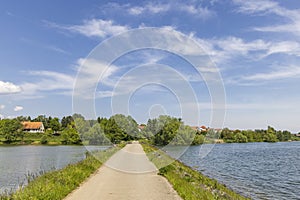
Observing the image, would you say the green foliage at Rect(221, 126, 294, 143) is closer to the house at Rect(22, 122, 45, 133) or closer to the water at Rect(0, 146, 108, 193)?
the house at Rect(22, 122, 45, 133)

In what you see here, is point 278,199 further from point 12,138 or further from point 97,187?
point 12,138

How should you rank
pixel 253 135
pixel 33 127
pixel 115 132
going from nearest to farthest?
pixel 115 132
pixel 253 135
pixel 33 127

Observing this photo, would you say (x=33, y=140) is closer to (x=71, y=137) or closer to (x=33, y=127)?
(x=71, y=137)

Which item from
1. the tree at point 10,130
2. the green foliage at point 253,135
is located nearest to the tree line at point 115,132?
the tree at point 10,130

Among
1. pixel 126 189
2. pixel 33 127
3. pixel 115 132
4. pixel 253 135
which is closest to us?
pixel 126 189

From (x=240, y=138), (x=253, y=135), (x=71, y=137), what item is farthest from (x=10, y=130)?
(x=253, y=135)

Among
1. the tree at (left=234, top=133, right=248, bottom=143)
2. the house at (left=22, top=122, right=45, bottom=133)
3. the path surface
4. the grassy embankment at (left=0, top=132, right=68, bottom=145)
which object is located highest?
the house at (left=22, top=122, right=45, bottom=133)

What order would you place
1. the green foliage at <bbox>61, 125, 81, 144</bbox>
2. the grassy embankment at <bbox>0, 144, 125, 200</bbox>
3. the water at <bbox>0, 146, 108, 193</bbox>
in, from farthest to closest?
the green foliage at <bbox>61, 125, 81, 144</bbox> < the water at <bbox>0, 146, 108, 193</bbox> < the grassy embankment at <bbox>0, 144, 125, 200</bbox>

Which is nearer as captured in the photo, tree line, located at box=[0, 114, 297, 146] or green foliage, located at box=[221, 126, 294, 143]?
tree line, located at box=[0, 114, 297, 146]

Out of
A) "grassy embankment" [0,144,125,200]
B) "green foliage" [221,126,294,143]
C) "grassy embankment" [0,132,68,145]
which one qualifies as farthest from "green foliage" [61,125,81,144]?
"grassy embankment" [0,144,125,200]

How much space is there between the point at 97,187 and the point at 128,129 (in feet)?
248

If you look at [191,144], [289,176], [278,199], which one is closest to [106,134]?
[191,144]

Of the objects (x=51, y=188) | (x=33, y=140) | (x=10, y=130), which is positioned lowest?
(x=51, y=188)

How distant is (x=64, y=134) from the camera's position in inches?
4021
